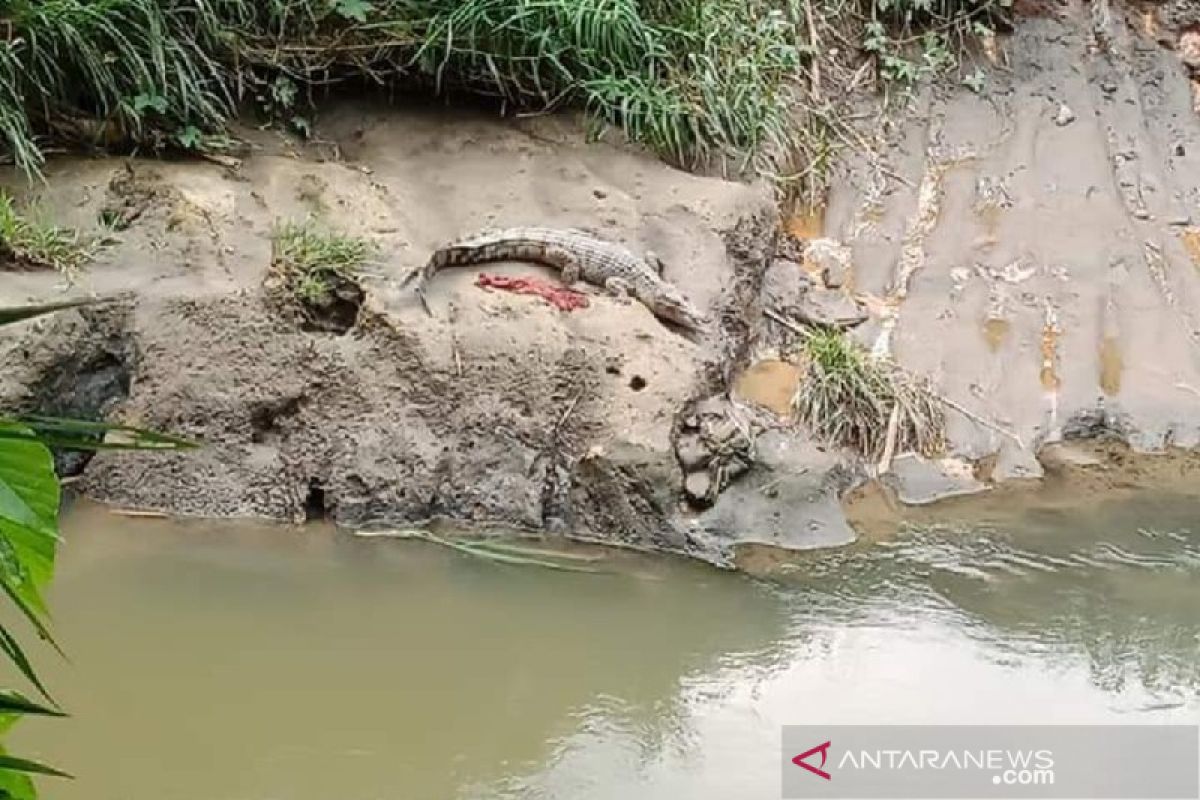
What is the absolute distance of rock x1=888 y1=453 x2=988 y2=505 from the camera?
4.25 metres

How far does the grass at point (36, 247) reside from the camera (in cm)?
414

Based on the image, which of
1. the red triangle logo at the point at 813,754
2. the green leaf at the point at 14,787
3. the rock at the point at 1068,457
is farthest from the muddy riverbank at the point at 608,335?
the green leaf at the point at 14,787

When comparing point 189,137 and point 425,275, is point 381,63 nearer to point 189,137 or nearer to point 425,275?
point 189,137

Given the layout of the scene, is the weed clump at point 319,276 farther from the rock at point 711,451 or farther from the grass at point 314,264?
the rock at point 711,451

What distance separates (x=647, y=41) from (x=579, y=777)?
2946 millimetres

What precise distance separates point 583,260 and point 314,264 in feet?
2.62

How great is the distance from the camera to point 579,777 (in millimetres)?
2914

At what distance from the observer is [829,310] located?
4887 mm

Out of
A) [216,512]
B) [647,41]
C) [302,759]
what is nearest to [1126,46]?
[647,41]

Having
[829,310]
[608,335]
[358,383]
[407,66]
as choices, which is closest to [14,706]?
[358,383]

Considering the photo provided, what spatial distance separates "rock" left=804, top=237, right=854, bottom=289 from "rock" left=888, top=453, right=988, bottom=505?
91 centimetres

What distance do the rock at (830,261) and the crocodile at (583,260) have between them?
816 mm

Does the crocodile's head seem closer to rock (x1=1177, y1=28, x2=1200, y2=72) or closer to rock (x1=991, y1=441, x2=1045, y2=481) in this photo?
rock (x1=991, y1=441, x2=1045, y2=481)

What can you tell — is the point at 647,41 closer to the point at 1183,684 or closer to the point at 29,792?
the point at 1183,684
